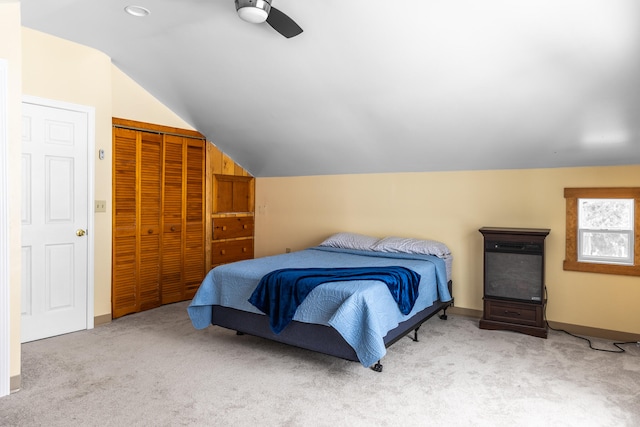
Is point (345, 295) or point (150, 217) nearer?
point (345, 295)

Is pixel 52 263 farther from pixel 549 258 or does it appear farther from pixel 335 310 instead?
pixel 549 258

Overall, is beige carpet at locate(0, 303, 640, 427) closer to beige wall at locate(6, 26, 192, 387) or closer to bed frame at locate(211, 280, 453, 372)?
bed frame at locate(211, 280, 453, 372)

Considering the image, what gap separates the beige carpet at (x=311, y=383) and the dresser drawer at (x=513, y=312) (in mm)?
156

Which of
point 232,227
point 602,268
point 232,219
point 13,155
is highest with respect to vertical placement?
point 13,155

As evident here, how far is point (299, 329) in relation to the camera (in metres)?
3.00

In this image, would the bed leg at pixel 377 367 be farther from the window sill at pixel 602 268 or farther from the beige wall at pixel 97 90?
the beige wall at pixel 97 90

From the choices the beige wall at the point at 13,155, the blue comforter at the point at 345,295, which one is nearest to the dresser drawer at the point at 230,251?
the blue comforter at the point at 345,295

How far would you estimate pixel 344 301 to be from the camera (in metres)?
2.76

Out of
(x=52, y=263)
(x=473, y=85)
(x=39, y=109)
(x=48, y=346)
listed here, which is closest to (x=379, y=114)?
(x=473, y=85)

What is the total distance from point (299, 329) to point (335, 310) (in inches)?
14.0

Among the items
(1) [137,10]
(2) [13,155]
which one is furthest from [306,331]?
(1) [137,10]

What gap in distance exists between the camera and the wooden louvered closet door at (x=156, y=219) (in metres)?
4.17

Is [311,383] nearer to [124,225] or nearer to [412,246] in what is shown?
[412,246]

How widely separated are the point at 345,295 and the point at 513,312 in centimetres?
186
